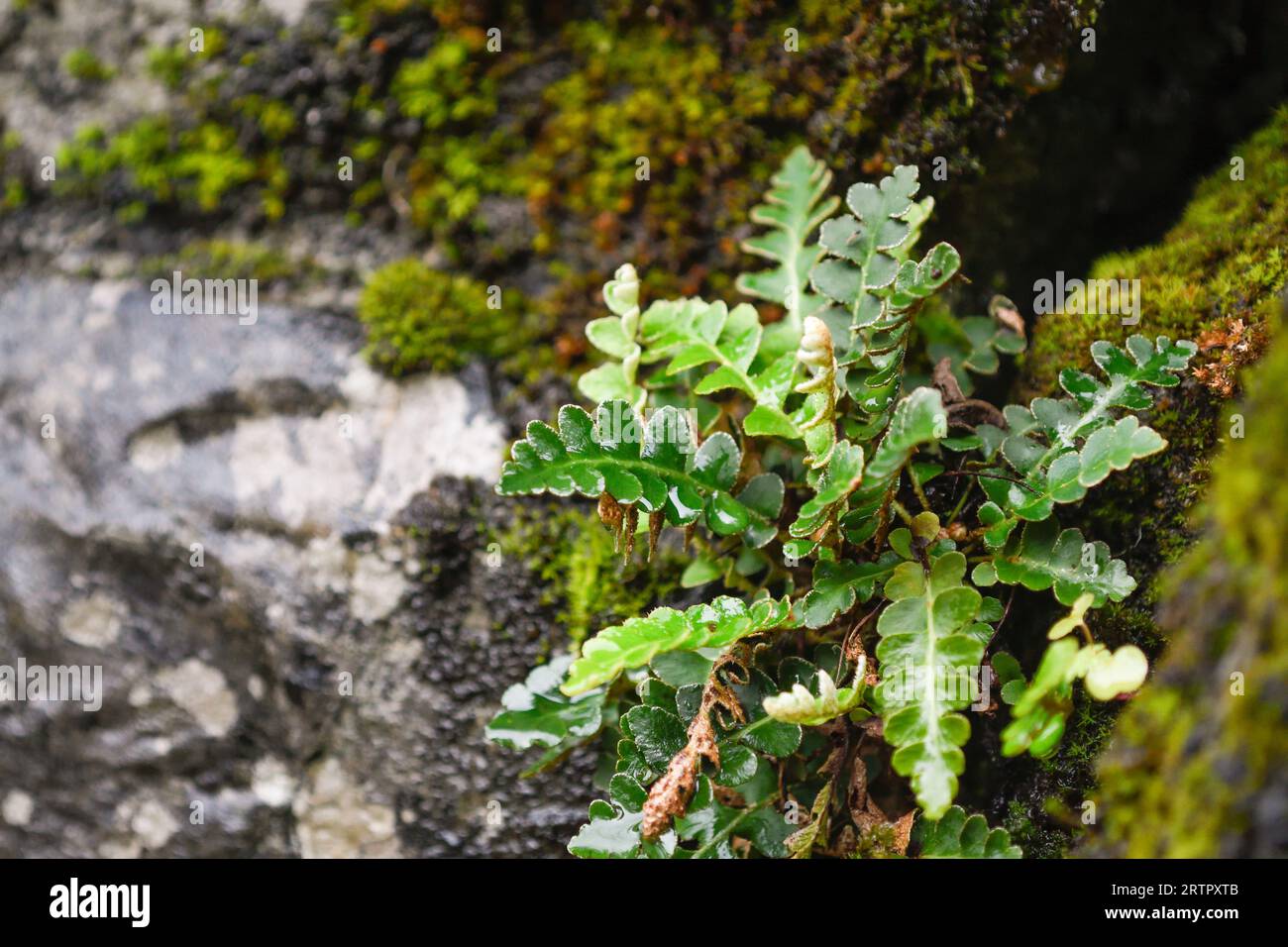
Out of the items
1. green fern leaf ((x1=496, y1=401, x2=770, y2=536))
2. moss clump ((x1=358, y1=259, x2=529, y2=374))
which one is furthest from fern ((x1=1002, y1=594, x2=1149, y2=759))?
moss clump ((x1=358, y1=259, x2=529, y2=374))

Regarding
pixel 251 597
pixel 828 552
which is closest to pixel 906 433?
pixel 828 552

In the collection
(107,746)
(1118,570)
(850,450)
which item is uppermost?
(850,450)

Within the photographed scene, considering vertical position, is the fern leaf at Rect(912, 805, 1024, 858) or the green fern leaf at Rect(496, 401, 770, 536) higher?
the green fern leaf at Rect(496, 401, 770, 536)

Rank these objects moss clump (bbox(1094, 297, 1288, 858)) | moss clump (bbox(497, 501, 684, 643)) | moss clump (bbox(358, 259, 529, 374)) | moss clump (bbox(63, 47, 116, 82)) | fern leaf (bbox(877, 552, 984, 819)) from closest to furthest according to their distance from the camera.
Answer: moss clump (bbox(1094, 297, 1288, 858)) → fern leaf (bbox(877, 552, 984, 819)) → moss clump (bbox(497, 501, 684, 643)) → moss clump (bbox(358, 259, 529, 374)) → moss clump (bbox(63, 47, 116, 82))

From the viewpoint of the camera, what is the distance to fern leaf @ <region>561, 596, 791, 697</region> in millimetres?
1652

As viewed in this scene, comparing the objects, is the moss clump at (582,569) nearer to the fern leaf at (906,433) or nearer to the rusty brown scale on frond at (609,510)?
the rusty brown scale on frond at (609,510)

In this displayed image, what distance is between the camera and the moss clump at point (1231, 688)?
1.00 meters

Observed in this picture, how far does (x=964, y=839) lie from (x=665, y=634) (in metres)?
0.76

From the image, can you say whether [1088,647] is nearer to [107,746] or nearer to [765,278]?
[765,278]

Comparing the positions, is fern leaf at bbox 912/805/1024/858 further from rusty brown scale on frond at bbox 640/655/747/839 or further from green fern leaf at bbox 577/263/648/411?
green fern leaf at bbox 577/263/648/411

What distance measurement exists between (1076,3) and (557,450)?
1.90 metres

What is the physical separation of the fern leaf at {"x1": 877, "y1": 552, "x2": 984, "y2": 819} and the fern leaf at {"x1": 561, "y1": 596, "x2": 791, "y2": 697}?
24 centimetres

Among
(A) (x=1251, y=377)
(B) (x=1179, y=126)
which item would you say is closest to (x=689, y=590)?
(A) (x=1251, y=377)

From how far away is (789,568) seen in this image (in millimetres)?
2180
